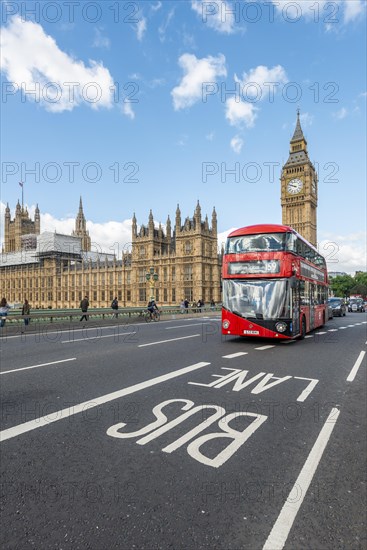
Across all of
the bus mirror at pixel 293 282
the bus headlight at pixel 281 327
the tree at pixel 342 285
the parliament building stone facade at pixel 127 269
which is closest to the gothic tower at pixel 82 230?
the parliament building stone facade at pixel 127 269

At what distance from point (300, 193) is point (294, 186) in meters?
3.08

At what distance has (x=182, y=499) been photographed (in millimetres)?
2961

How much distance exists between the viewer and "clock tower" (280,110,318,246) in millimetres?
96062

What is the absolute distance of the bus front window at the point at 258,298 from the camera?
12039mm

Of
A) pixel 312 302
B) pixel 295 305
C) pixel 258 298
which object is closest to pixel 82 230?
pixel 312 302

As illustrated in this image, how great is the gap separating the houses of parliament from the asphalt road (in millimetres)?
27706

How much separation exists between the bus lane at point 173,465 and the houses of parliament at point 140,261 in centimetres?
2869

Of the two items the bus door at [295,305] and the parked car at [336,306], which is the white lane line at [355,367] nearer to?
the bus door at [295,305]

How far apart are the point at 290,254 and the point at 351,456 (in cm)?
911

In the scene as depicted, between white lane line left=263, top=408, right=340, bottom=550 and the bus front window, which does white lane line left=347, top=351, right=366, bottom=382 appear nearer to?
the bus front window

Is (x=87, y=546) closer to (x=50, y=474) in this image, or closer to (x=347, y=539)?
(x=50, y=474)

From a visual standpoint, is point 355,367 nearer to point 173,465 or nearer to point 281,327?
point 281,327

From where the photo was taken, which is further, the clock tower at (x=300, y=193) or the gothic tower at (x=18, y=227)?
Answer: the gothic tower at (x=18, y=227)

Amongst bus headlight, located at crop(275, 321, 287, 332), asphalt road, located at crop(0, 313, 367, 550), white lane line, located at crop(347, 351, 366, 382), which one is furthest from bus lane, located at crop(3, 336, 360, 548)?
bus headlight, located at crop(275, 321, 287, 332)
